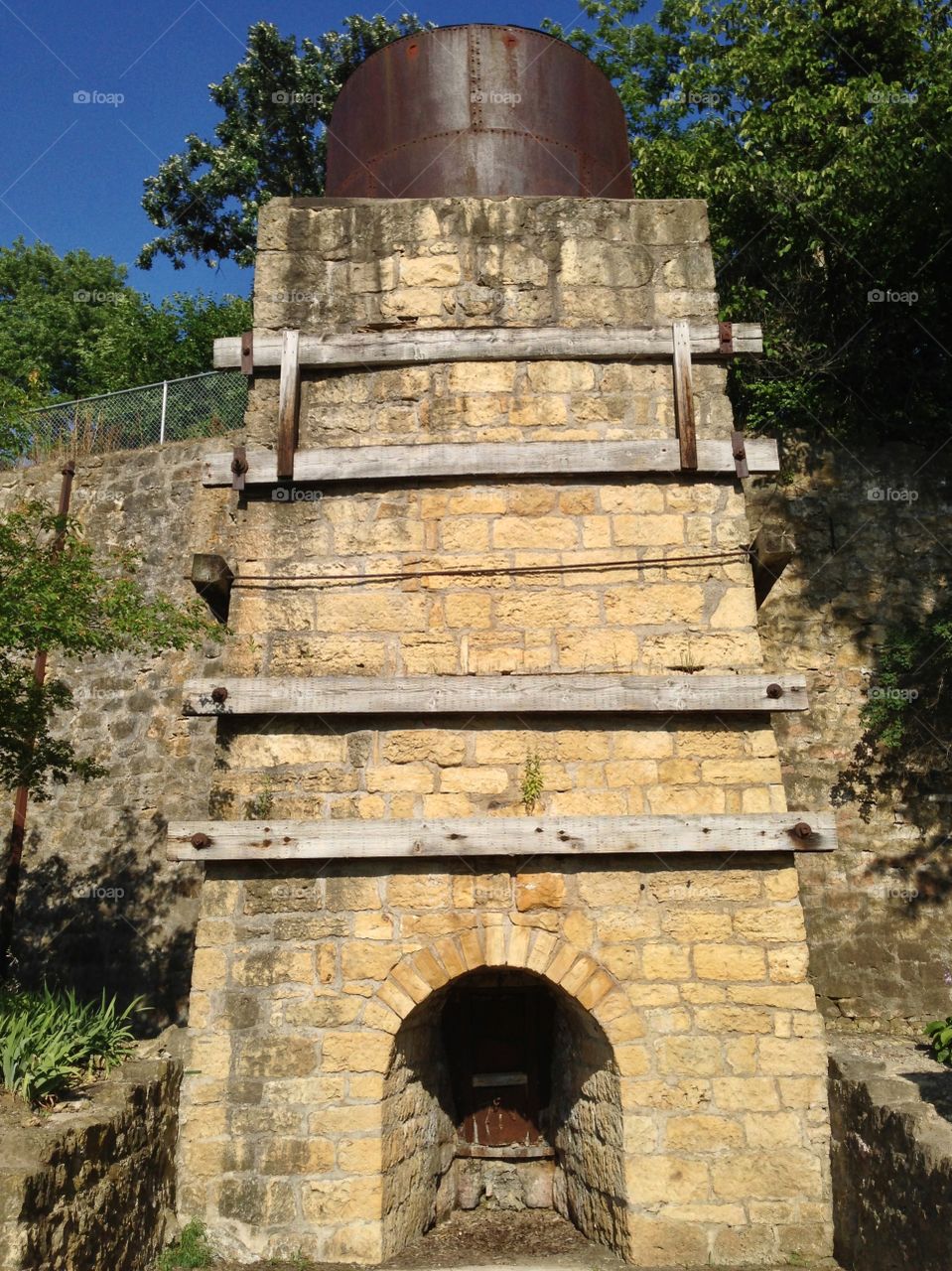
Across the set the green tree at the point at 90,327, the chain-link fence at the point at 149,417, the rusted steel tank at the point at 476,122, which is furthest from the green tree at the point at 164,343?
the rusted steel tank at the point at 476,122

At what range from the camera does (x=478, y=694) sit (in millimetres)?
5387

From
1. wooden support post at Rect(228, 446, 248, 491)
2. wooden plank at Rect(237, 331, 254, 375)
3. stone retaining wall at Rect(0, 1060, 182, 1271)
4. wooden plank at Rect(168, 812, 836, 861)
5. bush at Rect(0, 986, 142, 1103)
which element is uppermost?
wooden plank at Rect(237, 331, 254, 375)

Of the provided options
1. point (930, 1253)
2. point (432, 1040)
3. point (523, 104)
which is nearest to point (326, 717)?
point (432, 1040)

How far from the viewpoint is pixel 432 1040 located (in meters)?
5.88

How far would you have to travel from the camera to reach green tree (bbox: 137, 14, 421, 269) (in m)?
18.6

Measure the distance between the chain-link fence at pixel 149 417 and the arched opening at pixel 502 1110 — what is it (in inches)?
364

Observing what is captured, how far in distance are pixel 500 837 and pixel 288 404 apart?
286 centimetres

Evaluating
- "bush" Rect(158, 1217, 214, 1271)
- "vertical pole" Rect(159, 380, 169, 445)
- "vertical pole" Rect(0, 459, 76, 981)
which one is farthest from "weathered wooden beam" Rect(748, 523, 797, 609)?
"vertical pole" Rect(159, 380, 169, 445)

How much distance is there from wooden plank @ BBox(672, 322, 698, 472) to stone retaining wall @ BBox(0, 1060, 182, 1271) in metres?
4.55

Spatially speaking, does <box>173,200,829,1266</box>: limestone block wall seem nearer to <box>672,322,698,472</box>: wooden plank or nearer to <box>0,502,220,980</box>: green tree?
<box>672,322,698,472</box>: wooden plank

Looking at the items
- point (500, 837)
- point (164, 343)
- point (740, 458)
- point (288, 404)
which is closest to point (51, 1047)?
point (500, 837)

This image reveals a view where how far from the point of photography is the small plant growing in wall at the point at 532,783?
5.29 metres

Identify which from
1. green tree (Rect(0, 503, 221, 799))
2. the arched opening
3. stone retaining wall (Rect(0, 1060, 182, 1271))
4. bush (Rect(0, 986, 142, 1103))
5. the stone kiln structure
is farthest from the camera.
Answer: green tree (Rect(0, 503, 221, 799))

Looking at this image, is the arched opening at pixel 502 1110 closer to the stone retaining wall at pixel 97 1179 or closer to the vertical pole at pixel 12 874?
the stone retaining wall at pixel 97 1179
